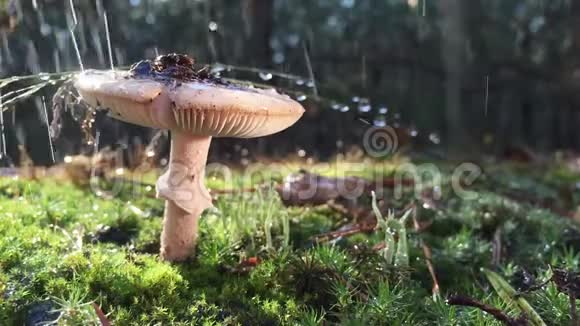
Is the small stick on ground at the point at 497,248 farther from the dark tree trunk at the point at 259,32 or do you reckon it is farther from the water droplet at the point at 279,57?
the water droplet at the point at 279,57

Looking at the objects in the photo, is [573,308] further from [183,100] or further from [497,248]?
[183,100]

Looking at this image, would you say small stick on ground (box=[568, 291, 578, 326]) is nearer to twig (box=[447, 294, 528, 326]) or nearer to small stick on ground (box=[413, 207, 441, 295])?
twig (box=[447, 294, 528, 326])

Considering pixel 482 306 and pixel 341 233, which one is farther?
pixel 341 233

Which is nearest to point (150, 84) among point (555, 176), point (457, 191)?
point (457, 191)

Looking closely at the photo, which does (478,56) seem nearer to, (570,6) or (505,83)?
(505,83)

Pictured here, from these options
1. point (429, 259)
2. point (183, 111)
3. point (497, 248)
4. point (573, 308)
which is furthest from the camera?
point (497, 248)

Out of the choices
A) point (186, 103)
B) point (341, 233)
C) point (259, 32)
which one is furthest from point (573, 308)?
point (259, 32)

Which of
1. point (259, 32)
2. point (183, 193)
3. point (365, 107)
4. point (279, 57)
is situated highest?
point (259, 32)

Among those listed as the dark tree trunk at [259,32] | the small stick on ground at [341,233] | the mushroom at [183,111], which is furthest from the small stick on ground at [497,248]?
the dark tree trunk at [259,32]
